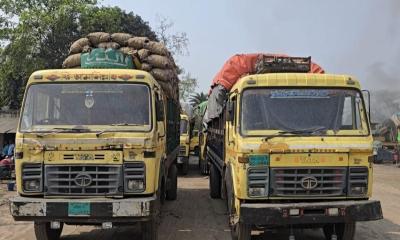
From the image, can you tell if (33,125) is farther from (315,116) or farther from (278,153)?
(315,116)

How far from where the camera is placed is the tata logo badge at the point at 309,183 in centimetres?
709

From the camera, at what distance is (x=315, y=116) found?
7.54m

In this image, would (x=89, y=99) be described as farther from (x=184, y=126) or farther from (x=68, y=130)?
(x=184, y=126)

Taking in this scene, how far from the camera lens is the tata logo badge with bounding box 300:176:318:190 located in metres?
7.09

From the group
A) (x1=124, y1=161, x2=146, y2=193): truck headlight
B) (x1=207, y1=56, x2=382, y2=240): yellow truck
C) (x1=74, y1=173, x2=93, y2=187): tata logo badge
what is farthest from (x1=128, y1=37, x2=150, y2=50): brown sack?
(x1=74, y1=173, x2=93, y2=187): tata logo badge

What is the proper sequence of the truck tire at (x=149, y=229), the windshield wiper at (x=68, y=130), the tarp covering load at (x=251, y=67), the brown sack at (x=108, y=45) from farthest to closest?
the brown sack at (x=108, y=45), the tarp covering load at (x=251, y=67), the truck tire at (x=149, y=229), the windshield wiper at (x=68, y=130)

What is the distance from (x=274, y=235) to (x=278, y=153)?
2.40m

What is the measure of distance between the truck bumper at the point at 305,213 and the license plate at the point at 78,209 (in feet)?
6.69

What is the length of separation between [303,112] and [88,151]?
3068mm

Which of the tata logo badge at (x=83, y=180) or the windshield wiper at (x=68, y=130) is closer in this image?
the tata logo badge at (x=83, y=180)

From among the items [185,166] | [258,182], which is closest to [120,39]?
[258,182]

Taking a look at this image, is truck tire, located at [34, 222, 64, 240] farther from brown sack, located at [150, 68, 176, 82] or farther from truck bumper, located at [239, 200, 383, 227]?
brown sack, located at [150, 68, 176, 82]

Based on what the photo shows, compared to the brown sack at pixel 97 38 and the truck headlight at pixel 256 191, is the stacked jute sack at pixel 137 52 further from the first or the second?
the truck headlight at pixel 256 191

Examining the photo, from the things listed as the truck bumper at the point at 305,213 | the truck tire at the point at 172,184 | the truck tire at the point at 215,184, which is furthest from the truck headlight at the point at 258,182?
the truck tire at the point at 215,184
